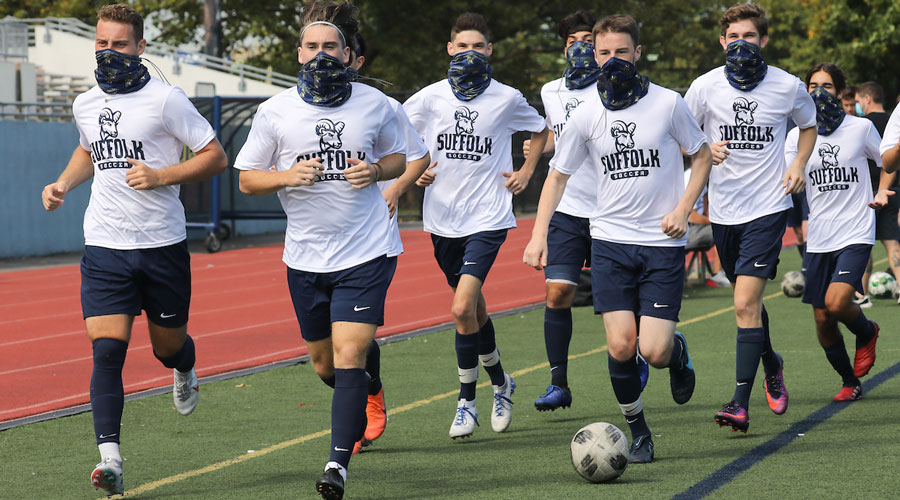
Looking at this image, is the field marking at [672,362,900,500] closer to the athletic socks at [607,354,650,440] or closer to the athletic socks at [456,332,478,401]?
the athletic socks at [607,354,650,440]

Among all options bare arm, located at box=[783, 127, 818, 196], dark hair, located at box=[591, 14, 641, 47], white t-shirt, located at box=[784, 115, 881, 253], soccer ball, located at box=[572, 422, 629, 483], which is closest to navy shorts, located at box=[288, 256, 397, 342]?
soccer ball, located at box=[572, 422, 629, 483]

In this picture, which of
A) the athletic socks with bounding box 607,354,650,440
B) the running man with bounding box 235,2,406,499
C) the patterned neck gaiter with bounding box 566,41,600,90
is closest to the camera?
the running man with bounding box 235,2,406,499

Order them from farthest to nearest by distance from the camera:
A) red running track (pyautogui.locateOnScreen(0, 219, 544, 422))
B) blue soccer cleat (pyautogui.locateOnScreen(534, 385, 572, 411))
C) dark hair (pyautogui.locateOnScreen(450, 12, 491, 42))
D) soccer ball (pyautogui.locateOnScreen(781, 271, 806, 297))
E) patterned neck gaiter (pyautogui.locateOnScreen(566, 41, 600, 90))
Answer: soccer ball (pyautogui.locateOnScreen(781, 271, 806, 297)) → red running track (pyautogui.locateOnScreen(0, 219, 544, 422)) → patterned neck gaiter (pyautogui.locateOnScreen(566, 41, 600, 90)) → dark hair (pyautogui.locateOnScreen(450, 12, 491, 42)) → blue soccer cleat (pyautogui.locateOnScreen(534, 385, 572, 411))

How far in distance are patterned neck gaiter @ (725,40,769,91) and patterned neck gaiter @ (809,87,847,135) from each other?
3.92 feet

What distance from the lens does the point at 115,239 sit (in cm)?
577

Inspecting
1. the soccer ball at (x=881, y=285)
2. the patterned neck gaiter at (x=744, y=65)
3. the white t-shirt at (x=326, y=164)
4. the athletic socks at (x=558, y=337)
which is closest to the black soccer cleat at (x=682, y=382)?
the athletic socks at (x=558, y=337)

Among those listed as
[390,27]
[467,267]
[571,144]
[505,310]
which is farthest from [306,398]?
[390,27]

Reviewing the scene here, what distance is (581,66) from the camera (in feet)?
25.5

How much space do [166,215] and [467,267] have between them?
1.88 m

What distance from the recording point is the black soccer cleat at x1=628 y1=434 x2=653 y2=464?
6082 mm

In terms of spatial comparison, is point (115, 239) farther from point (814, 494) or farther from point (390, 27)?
point (390, 27)

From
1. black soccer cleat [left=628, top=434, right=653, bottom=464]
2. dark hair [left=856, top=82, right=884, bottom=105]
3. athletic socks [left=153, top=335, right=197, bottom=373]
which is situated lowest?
black soccer cleat [left=628, top=434, right=653, bottom=464]

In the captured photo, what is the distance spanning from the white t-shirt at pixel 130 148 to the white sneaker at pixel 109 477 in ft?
3.35

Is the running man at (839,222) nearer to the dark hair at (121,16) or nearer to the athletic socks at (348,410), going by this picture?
the athletic socks at (348,410)
